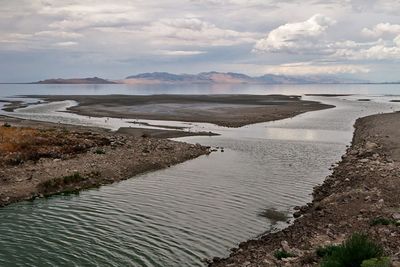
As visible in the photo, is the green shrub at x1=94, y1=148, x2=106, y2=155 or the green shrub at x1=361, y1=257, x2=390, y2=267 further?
the green shrub at x1=94, y1=148, x2=106, y2=155

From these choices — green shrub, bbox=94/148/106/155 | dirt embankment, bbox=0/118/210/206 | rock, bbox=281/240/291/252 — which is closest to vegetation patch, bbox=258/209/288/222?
rock, bbox=281/240/291/252

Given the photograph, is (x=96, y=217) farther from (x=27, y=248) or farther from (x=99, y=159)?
(x=99, y=159)

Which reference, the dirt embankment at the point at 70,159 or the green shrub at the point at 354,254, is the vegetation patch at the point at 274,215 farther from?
the dirt embankment at the point at 70,159

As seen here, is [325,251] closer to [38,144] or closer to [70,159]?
[70,159]

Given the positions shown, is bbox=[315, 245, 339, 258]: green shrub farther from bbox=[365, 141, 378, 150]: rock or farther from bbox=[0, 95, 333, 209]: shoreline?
bbox=[365, 141, 378, 150]: rock

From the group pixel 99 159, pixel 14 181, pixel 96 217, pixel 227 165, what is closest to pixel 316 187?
pixel 227 165

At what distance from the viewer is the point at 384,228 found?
16844 mm

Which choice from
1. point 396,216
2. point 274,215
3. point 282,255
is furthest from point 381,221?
point 274,215

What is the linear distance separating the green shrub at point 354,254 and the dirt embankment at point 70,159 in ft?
59.4

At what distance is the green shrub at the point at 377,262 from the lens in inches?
467

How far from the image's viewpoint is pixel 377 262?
12133mm

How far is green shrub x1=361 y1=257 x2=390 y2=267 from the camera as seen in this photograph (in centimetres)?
1185

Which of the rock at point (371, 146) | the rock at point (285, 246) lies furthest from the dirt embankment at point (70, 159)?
the rock at point (371, 146)

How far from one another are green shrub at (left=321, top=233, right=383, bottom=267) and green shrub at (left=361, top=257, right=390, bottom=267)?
1.44ft
